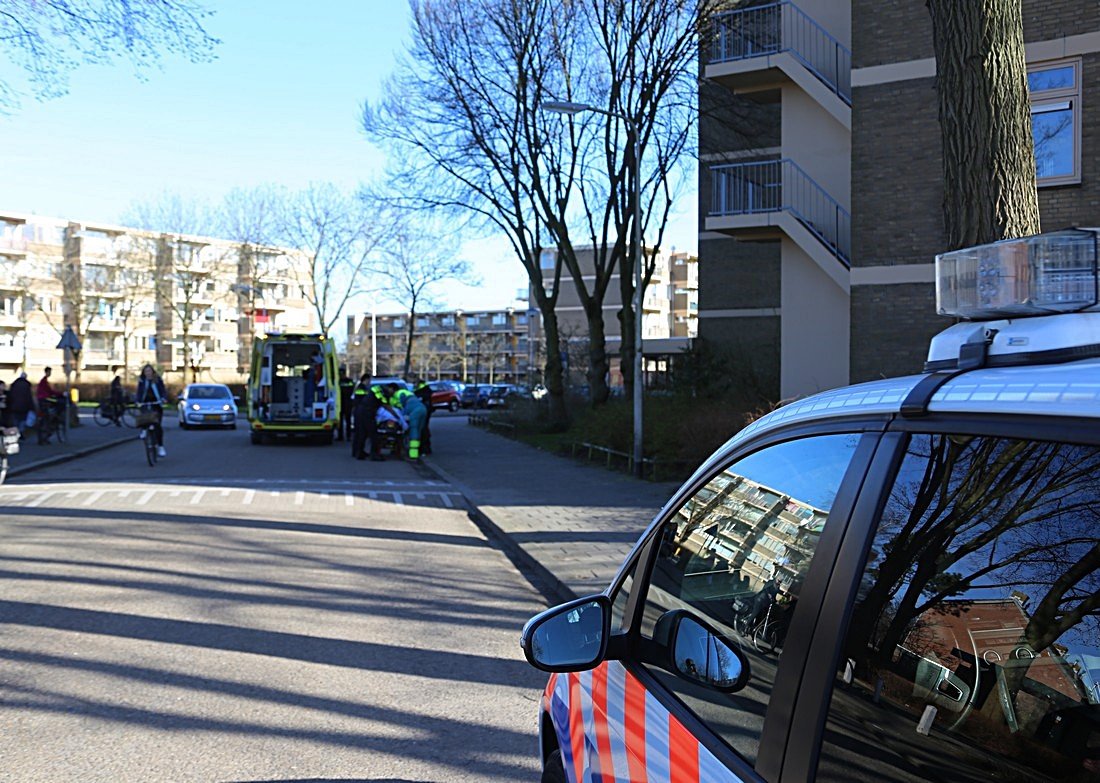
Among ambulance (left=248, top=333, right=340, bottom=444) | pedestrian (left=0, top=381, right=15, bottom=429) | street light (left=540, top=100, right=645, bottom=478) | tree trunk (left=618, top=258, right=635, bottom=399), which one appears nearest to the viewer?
street light (left=540, top=100, right=645, bottom=478)

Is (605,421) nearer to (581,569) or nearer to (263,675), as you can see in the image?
(581,569)

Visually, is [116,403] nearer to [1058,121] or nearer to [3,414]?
[3,414]

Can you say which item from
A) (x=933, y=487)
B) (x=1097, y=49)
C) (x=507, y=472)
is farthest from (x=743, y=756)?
(x=507, y=472)

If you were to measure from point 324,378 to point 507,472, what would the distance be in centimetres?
905

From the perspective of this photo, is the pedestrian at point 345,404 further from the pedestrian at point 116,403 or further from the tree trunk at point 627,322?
the pedestrian at point 116,403

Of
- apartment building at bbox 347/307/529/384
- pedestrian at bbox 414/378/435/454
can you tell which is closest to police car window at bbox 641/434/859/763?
pedestrian at bbox 414/378/435/454

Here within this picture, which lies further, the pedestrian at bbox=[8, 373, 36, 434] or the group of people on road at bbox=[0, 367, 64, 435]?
the pedestrian at bbox=[8, 373, 36, 434]

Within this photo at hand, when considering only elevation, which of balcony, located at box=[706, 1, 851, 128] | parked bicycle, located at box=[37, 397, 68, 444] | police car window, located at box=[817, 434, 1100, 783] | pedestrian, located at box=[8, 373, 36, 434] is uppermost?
balcony, located at box=[706, 1, 851, 128]

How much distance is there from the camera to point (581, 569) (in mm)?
9836

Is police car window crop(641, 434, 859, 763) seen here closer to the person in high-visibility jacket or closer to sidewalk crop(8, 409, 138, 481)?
sidewalk crop(8, 409, 138, 481)

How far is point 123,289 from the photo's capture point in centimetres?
6425

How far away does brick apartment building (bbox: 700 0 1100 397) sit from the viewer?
16531 millimetres

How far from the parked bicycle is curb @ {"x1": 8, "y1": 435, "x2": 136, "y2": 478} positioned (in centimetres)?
96

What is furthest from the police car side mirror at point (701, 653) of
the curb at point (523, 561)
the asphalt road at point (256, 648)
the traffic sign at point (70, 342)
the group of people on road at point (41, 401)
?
the traffic sign at point (70, 342)
